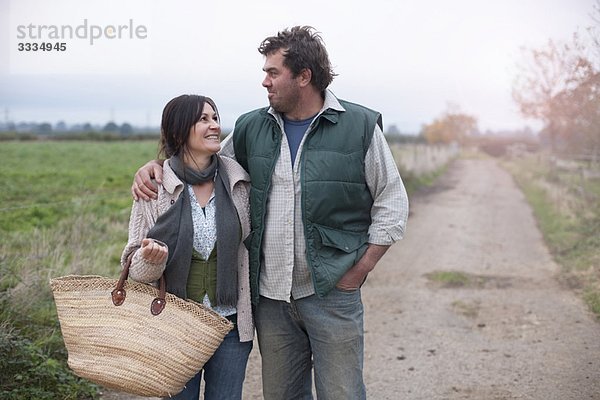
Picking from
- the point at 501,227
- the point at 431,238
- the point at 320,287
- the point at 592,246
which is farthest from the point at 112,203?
the point at 320,287

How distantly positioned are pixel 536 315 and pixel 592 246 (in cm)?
324

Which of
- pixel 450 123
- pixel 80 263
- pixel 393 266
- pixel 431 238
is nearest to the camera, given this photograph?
pixel 80 263

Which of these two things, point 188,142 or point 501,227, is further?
point 501,227

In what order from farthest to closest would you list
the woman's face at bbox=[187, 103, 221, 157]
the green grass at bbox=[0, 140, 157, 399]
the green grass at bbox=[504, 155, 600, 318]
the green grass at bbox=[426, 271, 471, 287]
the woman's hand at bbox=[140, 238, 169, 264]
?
the green grass at bbox=[426, 271, 471, 287] → the green grass at bbox=[504, 155, 600, 318] → the green grass at bbox=[0, 140, 157, 399] → the woman's face at bbox=[187, 103, 221, 157] → the woman's hand at bbox=[140, 238, 169, 264]

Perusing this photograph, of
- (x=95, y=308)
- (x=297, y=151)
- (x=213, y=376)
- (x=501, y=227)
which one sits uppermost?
(x=297, y=151)

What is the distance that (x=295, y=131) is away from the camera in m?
3.22

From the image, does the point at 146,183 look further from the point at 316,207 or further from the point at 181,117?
the point at 316,207

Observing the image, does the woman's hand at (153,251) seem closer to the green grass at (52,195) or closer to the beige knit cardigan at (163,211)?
the beige knit cardigan at (163,211)

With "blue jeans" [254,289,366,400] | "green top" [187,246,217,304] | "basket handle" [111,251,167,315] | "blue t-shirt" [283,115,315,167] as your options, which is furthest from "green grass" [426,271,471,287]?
"basket handle" [111,251,167,315]

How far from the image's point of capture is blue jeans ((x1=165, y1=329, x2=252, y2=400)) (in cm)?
306

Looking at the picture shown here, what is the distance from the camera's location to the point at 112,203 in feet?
44.0

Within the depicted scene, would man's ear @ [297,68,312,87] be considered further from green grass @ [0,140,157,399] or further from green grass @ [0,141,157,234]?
green grass @ [0,141,157,234]

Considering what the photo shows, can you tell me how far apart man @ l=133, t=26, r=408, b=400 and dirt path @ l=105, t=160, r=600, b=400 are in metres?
1.70

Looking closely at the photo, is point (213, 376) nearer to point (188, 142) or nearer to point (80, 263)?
point (188, 142)
